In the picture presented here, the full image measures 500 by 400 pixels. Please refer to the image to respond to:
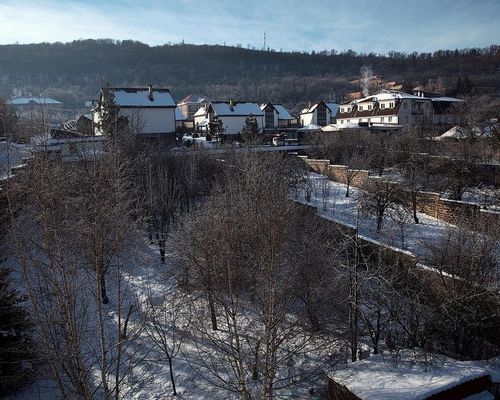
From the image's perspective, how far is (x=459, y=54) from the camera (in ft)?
454

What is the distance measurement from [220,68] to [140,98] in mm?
112055

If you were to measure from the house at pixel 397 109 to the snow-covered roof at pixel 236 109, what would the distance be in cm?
1241

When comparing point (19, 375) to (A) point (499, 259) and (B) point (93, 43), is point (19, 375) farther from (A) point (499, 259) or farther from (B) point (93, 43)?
(B) point (93, 43)

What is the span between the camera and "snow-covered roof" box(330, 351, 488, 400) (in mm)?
10180

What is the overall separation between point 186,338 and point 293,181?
15658 millimetres

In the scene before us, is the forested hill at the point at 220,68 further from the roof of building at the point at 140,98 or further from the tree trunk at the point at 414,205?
the tree trunk at the point at 414,205

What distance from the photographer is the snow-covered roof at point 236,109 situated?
52.3m

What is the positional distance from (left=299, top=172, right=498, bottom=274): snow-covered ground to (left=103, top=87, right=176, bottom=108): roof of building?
20.8m

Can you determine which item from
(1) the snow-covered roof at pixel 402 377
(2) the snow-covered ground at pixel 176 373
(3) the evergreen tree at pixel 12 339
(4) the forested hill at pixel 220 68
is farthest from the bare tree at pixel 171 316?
(4) the forested hill at pixel 220 68

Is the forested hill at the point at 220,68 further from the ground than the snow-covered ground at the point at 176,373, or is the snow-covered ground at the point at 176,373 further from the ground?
the forested hill at the point at 220,68

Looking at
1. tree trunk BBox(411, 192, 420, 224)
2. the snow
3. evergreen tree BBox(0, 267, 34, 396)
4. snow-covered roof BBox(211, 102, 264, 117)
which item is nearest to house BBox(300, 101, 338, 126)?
snow-covered roof BBox(211, 102, 264, 117)

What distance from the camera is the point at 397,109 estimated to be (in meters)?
59.3

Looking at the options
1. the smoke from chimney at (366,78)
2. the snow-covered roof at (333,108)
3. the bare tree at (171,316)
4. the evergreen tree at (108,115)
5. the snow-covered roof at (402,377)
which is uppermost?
the smoke from chimney at (366,78)

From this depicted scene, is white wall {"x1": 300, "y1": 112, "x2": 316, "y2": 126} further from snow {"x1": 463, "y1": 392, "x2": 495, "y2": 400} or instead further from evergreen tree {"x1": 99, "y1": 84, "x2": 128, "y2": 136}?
snow {"x1": 463, "y1": 392, "x2": 495, "y2": 400}
